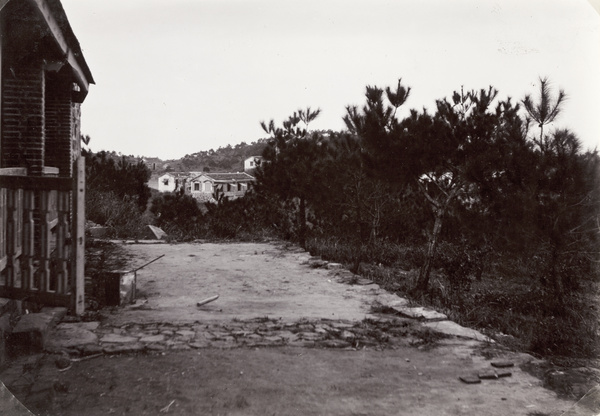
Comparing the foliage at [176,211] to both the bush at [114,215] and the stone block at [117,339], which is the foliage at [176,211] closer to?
the bush at [114,215]

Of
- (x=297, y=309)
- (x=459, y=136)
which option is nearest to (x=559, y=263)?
(x=459, y=136)

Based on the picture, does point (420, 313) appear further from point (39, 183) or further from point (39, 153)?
point (39, 153)

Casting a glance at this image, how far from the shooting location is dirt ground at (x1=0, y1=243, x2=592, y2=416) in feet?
9.70

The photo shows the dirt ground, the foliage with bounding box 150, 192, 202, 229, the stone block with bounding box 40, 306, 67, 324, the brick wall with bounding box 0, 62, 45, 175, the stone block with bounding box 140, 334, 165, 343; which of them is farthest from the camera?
the foliage with bounding box 150, 192, 202, 229

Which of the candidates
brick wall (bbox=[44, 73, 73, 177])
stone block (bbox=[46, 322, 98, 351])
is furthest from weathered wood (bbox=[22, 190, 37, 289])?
brick wall (bbox=[44, 73, 73, 177])

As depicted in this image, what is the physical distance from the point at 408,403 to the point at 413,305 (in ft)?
8.74

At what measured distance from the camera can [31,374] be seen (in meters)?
3.16

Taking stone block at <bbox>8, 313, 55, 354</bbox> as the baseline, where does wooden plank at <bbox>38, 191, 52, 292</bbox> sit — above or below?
above

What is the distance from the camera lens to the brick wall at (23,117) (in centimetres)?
563

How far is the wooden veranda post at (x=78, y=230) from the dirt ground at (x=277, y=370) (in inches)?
16.8

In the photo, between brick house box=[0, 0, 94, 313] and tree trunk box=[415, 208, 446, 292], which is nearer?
brick house box=[0, 0, 94, 313]

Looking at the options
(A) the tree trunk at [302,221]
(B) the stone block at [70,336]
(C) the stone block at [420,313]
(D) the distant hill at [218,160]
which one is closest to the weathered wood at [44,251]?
(B) the stone block at [70,336]

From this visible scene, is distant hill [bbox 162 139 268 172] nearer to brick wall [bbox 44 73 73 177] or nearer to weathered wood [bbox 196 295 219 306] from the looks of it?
brick wall [bbox 44 73 73 177]

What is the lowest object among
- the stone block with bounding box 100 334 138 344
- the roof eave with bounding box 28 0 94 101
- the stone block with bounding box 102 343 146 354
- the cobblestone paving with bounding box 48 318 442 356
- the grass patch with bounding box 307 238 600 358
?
the grass patch with bounding box 307 238 600 358
